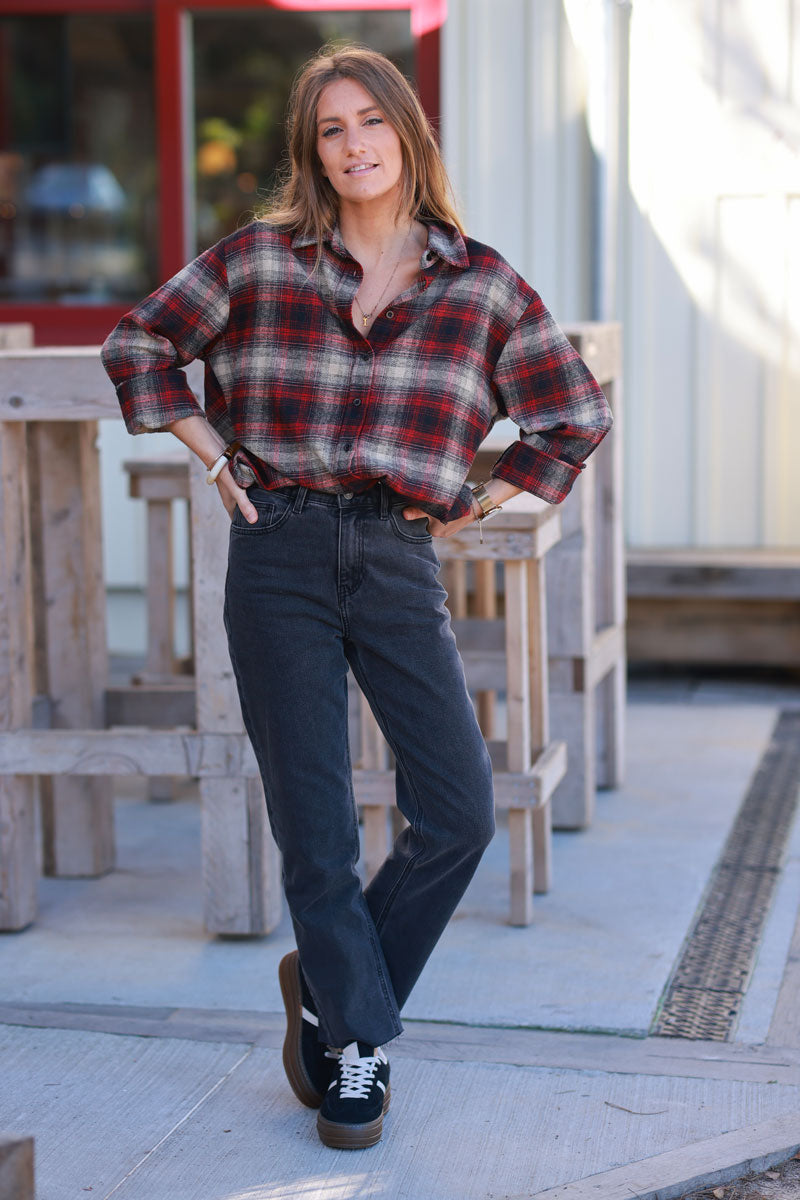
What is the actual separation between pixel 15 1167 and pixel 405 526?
1169 millimetres

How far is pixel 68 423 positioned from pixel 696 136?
123 inches

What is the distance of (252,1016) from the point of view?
3336 millimetres

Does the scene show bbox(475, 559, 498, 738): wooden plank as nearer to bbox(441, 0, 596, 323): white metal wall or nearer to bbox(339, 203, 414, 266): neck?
bbox(441, 0, 596, 323): white metal wall

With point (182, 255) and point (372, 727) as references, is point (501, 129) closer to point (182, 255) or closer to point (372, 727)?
point (182, 255)

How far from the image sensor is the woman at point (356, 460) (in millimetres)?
2654

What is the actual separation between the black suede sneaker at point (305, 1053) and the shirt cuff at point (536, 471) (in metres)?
0.94

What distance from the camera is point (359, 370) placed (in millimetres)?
2652

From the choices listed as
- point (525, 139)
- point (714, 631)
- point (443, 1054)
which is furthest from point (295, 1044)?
point (525, 139)

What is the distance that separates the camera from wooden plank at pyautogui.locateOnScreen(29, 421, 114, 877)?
418 centimetres

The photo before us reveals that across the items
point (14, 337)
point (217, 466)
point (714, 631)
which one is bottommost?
point (714, 631)

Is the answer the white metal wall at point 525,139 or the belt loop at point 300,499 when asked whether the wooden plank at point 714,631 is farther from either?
the belt loop at point 300,499

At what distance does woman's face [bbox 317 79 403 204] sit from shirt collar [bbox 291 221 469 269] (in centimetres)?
8

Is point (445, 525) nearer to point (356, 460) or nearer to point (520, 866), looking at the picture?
point (356, 460)

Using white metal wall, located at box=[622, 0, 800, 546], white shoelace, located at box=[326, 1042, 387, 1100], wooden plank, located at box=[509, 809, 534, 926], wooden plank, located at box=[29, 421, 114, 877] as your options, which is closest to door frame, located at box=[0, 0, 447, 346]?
white metal wall, located at box=[622, 0, 800, 546]
